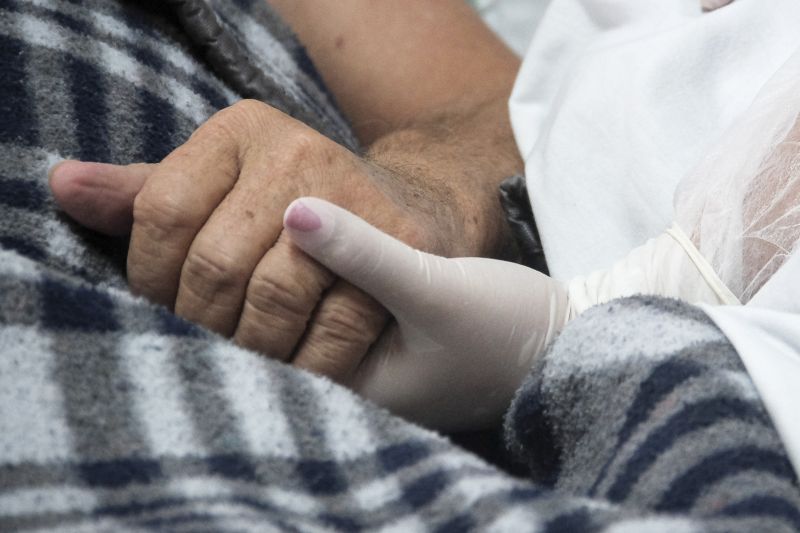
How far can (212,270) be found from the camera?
43 cm

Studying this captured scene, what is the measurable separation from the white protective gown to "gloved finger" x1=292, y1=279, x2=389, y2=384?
0.54 ft

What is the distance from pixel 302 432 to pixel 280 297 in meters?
0.08

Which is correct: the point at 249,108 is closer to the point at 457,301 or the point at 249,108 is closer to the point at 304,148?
the point at 304,148

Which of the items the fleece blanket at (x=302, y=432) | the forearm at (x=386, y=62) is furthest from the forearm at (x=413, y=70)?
the fleece blanket at (x=302, y=432)

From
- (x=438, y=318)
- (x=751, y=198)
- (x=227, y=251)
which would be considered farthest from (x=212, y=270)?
(x=751, y=198)

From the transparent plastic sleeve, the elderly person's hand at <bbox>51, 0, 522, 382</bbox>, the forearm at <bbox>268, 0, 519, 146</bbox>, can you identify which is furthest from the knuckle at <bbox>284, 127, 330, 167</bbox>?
the forearm at <bbox>268, 0, 519, 146</bbox>

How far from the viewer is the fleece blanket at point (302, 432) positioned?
324mm

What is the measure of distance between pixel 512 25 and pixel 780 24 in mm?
498

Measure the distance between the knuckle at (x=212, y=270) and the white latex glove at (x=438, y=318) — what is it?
4cm

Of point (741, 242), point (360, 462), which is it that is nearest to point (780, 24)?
point (741, 242)

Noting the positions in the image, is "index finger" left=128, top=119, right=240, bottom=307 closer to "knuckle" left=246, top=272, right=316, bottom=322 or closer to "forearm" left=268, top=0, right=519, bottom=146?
"knuckle" left=246, top=272, right=316, bottom=322

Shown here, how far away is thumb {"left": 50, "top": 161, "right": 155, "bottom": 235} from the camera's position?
43 cm

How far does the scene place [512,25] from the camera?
3.50 feet

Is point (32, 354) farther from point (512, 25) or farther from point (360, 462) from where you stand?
point (512, 25)
